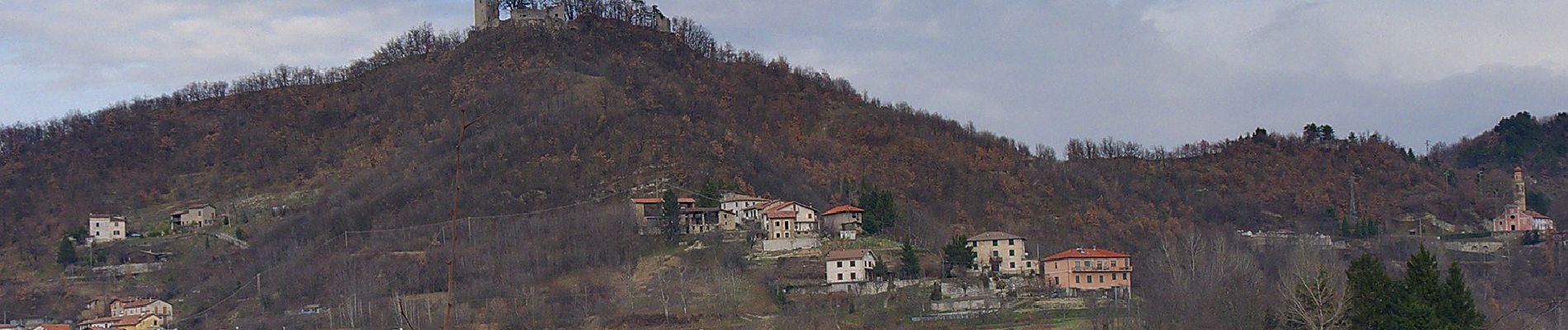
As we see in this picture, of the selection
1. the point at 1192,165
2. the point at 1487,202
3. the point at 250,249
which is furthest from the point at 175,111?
the point at 1487,202

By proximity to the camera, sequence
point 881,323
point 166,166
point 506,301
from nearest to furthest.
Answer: point 881,323
point 506,301
point 166,166

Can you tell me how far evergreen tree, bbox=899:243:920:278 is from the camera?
6438cm

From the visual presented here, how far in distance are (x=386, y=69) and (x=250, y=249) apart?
3931 cm

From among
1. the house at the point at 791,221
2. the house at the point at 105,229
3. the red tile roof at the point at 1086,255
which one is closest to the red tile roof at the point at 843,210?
the house at the point at 791,221

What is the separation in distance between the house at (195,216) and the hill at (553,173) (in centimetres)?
189

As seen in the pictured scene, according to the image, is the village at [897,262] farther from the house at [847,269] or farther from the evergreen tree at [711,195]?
the evergreen tree at [711,195]

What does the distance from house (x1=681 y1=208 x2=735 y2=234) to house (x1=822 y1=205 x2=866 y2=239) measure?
4.20 meters

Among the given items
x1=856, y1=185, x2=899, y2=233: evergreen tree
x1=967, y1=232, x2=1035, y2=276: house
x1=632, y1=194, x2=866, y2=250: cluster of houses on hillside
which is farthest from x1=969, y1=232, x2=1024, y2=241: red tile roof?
x1=632, y1=194, x2=866, y2=250: cluster of houses on hillside

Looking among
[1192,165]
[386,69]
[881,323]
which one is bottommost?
[881,323]

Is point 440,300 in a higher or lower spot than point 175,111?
lower

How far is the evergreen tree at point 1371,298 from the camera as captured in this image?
39562mm

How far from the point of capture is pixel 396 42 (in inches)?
5027

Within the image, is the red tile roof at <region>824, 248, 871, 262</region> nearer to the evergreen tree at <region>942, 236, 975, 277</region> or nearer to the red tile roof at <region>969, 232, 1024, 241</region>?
the evergreen tree at <region>942, 236, 975, 277</region>

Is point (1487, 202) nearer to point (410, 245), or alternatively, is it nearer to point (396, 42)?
point (410, 245)
